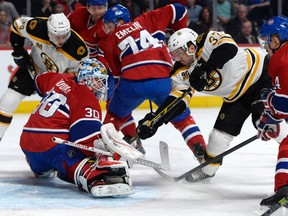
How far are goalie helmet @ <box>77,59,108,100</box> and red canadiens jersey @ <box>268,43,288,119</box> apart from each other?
102 centimetres

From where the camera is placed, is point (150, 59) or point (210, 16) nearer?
point (150, 59)

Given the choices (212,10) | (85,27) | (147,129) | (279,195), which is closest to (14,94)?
(85,27)

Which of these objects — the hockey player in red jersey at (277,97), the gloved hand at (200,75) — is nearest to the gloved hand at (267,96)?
the hockey player in red jersey at (277,97)

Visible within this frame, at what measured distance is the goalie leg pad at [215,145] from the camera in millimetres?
4578

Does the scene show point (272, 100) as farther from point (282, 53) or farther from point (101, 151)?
point (101, 151)

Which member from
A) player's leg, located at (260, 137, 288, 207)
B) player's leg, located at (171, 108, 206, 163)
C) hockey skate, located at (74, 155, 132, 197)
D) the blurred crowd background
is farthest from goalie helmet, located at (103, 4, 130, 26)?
the blurred crowd background

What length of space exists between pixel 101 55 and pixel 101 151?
1.85 meters

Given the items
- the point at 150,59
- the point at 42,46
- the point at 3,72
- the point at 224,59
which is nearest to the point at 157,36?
the point at 150,59

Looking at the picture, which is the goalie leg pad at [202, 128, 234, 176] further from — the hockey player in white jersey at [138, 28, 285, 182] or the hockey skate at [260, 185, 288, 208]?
the hockey skate at [260, 185, 288, 208]

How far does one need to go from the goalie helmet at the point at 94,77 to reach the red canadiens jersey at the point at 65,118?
→ 37 millimetres

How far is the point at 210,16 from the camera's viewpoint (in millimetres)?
8422

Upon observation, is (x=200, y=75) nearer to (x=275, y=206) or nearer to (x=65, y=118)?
(x=65, y=118)

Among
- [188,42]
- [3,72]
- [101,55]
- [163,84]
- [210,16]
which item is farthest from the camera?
[210,16]

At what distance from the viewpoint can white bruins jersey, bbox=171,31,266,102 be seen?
443 cm
